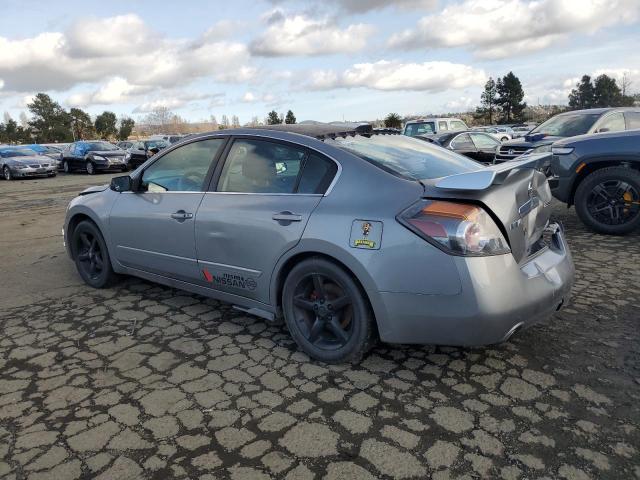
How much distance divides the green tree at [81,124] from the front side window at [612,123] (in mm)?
66636

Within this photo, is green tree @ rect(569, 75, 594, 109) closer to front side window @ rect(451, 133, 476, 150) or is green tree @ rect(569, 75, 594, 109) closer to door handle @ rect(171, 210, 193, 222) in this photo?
front side window @ rect(451, 133, 476, 150)

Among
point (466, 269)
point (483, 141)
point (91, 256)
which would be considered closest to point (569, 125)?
point (483, 141)

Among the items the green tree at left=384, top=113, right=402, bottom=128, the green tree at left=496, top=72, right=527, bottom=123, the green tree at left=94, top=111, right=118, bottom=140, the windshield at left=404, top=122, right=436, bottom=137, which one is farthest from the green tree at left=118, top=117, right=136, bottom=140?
the windshield at left=404, top=122, right=436, bottom=137

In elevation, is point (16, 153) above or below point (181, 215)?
above

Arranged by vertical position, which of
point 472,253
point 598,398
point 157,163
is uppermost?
point 157,163

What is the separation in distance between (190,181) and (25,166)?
69.7 ft

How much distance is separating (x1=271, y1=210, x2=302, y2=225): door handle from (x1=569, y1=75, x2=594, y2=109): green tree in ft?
242

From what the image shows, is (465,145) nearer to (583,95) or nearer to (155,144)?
(155,144)

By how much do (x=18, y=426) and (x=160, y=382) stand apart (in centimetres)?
76

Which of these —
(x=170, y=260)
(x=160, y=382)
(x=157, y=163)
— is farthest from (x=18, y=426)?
(x=157, y=163)

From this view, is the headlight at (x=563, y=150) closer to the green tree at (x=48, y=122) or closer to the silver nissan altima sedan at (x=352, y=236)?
the silver nissan altima sedan at (x=352, y=236)

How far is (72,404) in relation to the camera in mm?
2914

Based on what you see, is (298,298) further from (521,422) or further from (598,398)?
(598,398)

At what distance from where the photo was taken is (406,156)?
139 inches
